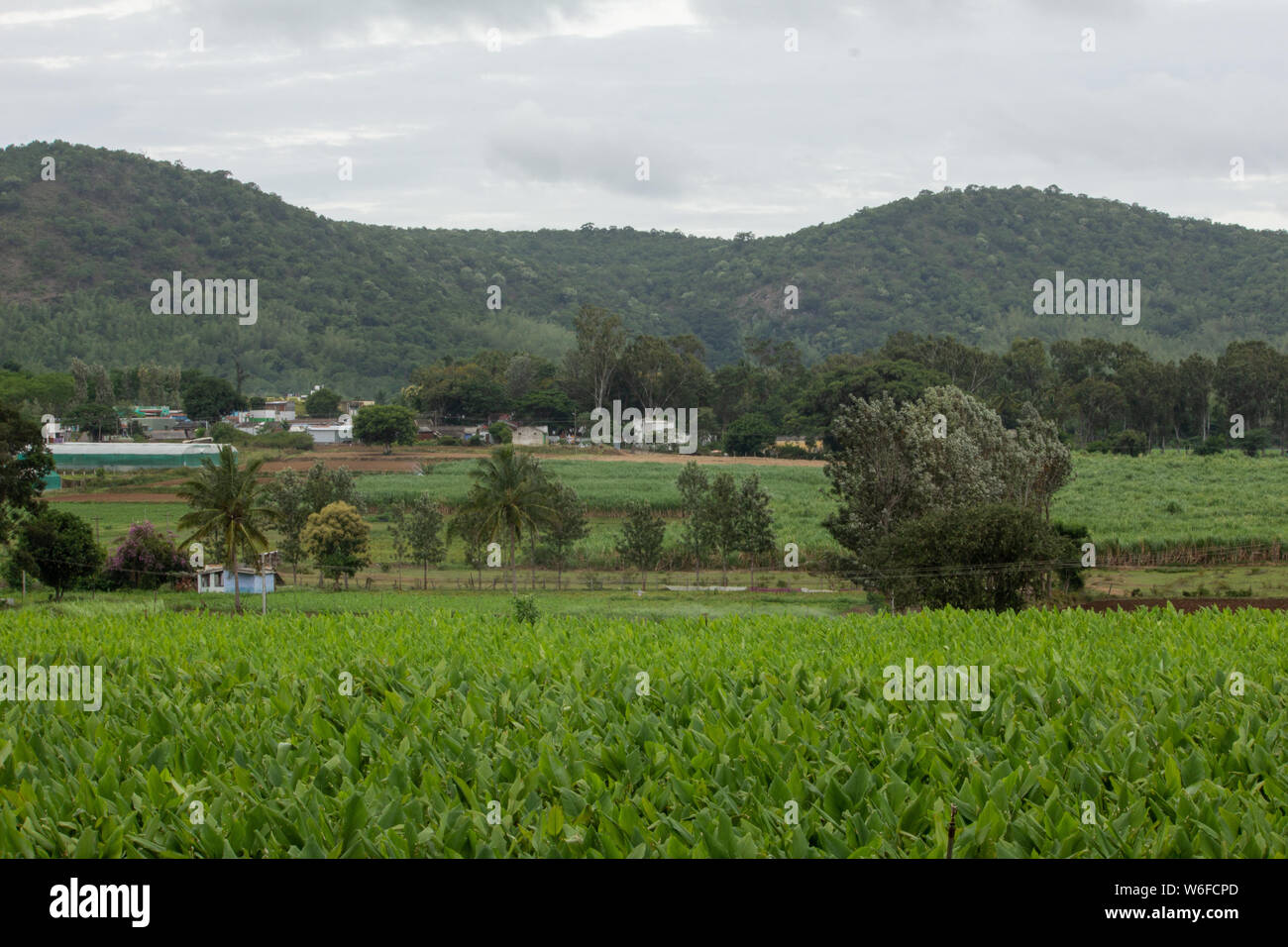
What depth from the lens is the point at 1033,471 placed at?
62719mm

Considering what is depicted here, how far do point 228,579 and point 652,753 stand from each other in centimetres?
5150

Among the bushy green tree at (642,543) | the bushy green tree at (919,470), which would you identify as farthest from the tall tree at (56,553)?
the bushy green tree at (919,470)

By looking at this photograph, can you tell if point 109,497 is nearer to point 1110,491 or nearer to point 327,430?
point 327,430

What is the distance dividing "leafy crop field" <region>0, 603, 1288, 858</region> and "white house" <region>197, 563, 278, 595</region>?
3789cm

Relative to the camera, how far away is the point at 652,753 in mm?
14227

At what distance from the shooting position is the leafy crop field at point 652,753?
1128 cm

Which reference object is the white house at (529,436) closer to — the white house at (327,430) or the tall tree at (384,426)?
the tall tree at (384,426)

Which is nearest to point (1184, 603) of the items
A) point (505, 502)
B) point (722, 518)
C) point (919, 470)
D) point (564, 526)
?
point (919, 470)

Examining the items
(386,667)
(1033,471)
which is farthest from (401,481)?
(386,667)

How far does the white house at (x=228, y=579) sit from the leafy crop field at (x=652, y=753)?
3789 centimetres

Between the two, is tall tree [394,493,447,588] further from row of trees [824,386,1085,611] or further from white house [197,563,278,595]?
row of trees [824,386,1085,611]
